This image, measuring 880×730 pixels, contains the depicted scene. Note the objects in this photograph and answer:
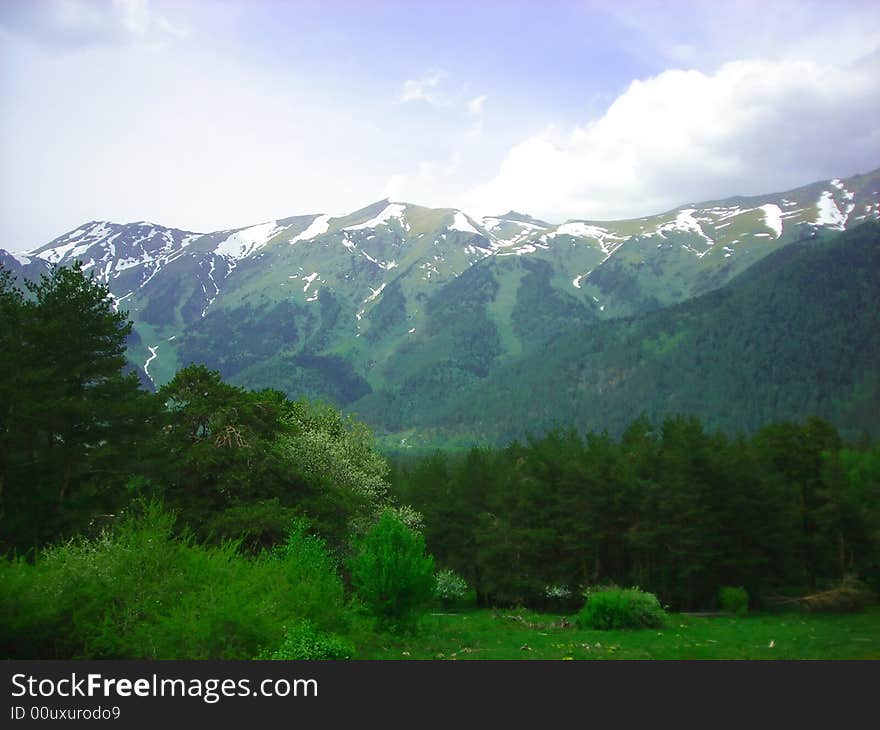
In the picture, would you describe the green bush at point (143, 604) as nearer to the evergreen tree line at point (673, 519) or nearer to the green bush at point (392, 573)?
the green bush at point (392, 573)

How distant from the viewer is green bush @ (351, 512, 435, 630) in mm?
27484

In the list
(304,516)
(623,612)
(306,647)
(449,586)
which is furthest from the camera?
(449,586)

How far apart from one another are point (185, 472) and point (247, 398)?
6447 mm

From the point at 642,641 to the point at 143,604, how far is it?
2277 cm

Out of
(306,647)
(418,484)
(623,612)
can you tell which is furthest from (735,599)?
(306,647)

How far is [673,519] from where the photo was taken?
5256 centimetres

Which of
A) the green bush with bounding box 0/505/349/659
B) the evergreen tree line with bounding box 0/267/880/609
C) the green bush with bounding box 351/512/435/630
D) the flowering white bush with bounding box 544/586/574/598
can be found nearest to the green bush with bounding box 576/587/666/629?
the green bush with bounding box 351/512/435/630

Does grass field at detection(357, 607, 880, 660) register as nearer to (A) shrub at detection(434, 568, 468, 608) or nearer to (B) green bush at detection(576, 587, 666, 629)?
(B) green bush at detection(576, 587, 666, 629)

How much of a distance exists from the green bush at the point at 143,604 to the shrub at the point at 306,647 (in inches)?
20.3

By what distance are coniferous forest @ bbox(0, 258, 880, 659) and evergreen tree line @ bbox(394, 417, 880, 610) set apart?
0.22 metres

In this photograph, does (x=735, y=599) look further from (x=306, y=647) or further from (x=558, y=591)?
(x=306, y=647)

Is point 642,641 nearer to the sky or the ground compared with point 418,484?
nearer to the ground

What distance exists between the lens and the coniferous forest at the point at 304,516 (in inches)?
767

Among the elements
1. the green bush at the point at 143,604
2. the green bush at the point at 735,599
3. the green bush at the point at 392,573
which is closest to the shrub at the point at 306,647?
the green bush at the point at 143,604
